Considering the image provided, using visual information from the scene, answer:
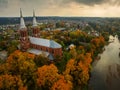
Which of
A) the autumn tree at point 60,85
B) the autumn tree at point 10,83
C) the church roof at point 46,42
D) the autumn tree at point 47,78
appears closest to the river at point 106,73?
the autumn tree at point 60,85

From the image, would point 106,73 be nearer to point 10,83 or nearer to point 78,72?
point 78,72

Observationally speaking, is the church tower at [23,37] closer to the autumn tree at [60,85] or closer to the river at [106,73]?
the river at [106,73]

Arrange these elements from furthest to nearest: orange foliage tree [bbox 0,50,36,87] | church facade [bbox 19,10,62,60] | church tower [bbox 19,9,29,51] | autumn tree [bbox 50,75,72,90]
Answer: church tower [bbox 19,9,29,51], church facade [bbox 19,10,62,60], orange foliage tree [bbox 0,50,36,87], autumn tree [bbox 50,75,72,90]

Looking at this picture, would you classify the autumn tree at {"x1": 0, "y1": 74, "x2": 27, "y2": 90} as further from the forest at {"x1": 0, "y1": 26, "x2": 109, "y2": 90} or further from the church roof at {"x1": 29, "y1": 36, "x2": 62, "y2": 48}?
the church roof at {"x1": 29, "y1": 36, "x2": 62, "y2": 48}

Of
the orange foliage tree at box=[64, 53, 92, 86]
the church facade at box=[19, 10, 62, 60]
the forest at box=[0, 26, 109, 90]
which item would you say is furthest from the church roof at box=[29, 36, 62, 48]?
the orange foliage tree at box=[64, 53, 92, 86]

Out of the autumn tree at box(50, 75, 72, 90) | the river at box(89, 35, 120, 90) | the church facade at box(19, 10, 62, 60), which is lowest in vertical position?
the river at box(89, 35, 120, 90)

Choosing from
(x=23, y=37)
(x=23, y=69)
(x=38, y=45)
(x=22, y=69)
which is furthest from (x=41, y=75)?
(x=23, y=37)

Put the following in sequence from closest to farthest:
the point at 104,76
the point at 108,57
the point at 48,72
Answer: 1. the point at 48,72
2. the point at 104,76
3. the point at 108,57

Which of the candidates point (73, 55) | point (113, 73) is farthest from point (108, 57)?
point (73, 55)

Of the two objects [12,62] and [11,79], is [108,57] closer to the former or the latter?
[12,62]
